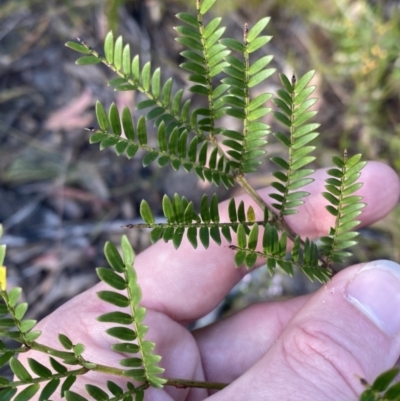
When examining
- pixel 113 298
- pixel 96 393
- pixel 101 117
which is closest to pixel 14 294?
pixel 113 298

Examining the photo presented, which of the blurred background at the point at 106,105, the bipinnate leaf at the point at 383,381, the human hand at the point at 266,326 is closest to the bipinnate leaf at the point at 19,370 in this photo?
the human hand at the point at 266,326

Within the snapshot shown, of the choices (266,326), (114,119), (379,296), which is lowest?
(266,326)

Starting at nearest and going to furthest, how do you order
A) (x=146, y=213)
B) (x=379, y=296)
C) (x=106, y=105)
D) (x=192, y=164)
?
(x=146, y=213)
(x=192, y=164)
(x=379, y=296)
(x=106, y=105)

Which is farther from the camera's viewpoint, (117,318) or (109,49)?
(109,49)

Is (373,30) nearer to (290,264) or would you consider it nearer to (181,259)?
(181,259)

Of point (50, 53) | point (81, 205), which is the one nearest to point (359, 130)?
point (81, 205)

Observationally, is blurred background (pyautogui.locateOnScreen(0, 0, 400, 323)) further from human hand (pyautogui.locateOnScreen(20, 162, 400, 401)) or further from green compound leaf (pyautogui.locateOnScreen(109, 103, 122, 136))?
green compound leaf (pyautogui.locateOnScreen(109, 103, 122, 136))

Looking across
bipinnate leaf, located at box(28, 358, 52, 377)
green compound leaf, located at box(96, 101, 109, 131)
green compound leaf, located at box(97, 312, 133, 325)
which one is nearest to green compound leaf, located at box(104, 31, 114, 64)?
green compound leaf, located at box(96, 101, 109, 131)

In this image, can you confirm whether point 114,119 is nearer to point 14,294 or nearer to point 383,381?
point 14,294

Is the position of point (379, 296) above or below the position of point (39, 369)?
above
